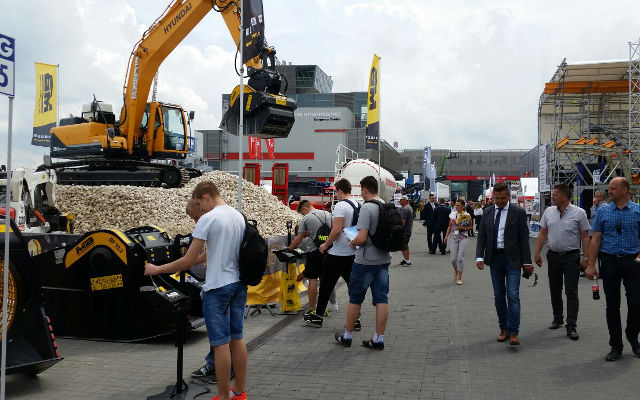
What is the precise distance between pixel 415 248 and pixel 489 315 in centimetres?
1297

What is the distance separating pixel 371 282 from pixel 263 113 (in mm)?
4485

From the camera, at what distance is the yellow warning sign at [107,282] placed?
260 inches

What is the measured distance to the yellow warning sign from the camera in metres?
6.59

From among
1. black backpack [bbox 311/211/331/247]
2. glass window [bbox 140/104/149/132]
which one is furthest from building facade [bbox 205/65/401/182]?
black backpack [bbox 311/211/331/247]

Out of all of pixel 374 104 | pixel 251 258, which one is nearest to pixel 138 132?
pixel 251 258

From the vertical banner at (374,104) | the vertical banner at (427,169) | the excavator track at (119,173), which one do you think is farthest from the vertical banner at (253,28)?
the vertical banner at (427,169)

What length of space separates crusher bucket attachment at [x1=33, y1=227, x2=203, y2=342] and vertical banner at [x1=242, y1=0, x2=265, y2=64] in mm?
4472

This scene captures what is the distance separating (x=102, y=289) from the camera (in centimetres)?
670

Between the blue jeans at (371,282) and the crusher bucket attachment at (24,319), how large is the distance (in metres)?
3.11

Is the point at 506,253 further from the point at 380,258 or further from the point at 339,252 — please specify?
the point at 339,252

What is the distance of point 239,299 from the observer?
188 inches

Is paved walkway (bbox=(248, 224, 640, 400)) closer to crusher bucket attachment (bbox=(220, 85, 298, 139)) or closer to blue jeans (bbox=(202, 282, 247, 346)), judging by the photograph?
blue jeans (bbox=(202, 282, 247, 346))

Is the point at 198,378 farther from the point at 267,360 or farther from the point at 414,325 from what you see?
the point at 414,325

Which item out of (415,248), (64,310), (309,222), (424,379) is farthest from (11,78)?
(415,248)
